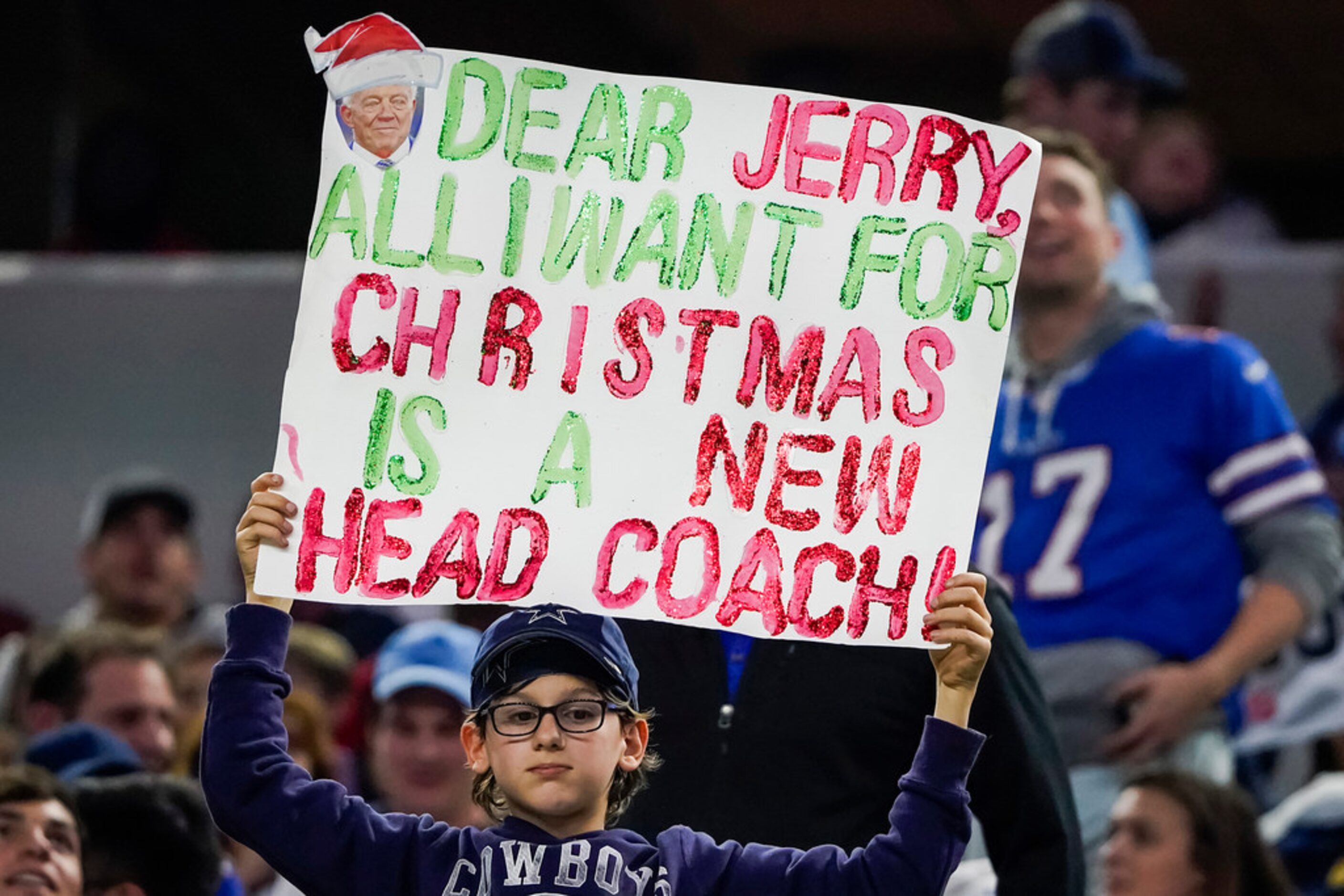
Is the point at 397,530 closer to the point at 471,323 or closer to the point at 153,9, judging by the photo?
the point at 471,323

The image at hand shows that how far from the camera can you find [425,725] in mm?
4676

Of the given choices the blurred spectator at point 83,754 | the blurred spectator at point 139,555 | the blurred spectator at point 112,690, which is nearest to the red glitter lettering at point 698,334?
the blurred spectator at point 83,754

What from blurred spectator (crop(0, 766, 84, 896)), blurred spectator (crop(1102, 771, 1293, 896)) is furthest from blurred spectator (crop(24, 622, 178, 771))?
blurred spectator (crop(1102, 771, 1293, 896))

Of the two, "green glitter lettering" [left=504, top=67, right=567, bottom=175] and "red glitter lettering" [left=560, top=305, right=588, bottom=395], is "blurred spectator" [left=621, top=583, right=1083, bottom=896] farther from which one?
"green glitter lettering" [left=504, top=67, right=567, bottom=175]

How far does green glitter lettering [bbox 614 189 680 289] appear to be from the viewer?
9.85 ft

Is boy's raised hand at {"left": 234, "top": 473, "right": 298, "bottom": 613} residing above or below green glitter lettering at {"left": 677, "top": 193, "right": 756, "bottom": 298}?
below

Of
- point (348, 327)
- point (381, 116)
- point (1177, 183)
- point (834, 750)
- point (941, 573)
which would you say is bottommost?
point (834, 750)

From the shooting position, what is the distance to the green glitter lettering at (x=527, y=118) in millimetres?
3025

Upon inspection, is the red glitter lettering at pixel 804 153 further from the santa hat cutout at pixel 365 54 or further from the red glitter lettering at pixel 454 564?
the red glitter lettering at pixel 454 564

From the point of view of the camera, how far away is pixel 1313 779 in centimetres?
484

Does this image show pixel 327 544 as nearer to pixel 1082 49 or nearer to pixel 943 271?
pixel 943 271

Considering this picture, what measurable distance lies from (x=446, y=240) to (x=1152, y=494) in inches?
65.5

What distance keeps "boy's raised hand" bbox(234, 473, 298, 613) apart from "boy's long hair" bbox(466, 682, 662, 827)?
0.95ft

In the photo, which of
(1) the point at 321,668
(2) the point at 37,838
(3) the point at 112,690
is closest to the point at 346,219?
(2) the point at 37,838
